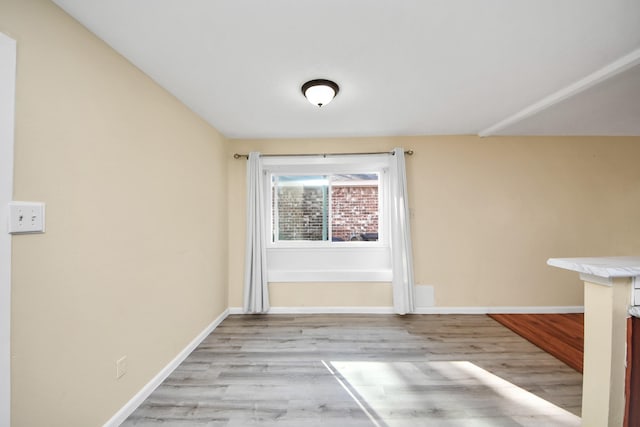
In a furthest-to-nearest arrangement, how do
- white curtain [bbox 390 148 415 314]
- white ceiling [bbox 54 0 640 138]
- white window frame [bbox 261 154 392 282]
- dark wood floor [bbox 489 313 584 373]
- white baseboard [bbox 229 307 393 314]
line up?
white window frame [bbox 261 154 392 282] < white baseboard [bbox 229 307 393 314] < white curtain [bbox 390 148 415 314] < dark wood floor [bbox 489 313 584 373] < white ceiling [bbox 54 0 640 138]

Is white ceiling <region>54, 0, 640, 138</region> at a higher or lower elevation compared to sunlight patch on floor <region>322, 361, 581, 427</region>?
higher

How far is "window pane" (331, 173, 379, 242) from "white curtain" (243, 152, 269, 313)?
102 centimetres

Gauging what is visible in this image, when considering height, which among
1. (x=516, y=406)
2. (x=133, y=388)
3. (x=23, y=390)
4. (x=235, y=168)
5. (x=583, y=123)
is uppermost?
(x=583, y=123)

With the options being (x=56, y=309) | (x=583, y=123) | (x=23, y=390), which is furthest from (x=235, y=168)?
(x=583, y=123)

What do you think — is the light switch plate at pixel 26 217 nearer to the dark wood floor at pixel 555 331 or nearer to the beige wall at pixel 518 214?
the beige wall at pixel 518 214

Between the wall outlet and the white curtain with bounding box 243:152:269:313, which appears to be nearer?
the wall outlet

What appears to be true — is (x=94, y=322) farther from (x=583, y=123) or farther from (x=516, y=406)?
(x=583, y=123)

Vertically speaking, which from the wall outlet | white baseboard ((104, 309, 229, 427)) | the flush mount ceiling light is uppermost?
the flush mount ceiling light

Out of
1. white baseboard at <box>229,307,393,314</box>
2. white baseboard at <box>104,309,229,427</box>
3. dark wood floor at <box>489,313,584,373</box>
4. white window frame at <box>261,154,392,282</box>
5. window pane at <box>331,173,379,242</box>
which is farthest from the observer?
window pane at <box>331,173,379,242</box>

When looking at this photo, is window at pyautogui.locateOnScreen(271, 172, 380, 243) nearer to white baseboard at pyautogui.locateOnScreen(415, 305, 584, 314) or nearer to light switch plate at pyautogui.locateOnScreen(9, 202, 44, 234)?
white baseboard at pyautogui.locateOnScreen(415, 305, 584, 314)

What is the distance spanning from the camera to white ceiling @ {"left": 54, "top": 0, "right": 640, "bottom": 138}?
3.95ft

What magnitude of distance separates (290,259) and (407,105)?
236cm

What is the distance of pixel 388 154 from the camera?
119 inches

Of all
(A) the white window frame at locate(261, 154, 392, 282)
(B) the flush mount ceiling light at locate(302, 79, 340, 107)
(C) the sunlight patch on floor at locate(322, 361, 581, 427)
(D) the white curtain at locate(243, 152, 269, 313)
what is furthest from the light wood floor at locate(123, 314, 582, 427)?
(B) the flush mount ceiling light at locate(302, 79, 340, 107)
